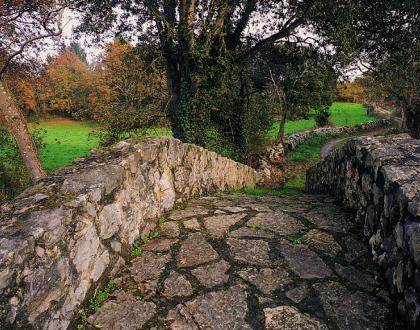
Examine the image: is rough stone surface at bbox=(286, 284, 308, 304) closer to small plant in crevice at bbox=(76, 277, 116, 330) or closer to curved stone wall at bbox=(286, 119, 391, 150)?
small plant in crevice at bbox=(76, 277, 116, 330)

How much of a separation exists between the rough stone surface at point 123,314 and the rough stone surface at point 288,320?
1.01 metres

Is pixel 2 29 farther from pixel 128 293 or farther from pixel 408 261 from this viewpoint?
pixel 408 261

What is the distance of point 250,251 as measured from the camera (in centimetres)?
398

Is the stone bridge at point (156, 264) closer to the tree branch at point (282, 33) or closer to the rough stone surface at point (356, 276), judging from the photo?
the rough stone surface at point (356, 276)

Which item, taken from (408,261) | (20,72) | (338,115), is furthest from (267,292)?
(338,115)

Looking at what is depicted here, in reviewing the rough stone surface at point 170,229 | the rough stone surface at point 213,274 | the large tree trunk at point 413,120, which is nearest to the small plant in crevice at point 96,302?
the rough stone surface at point 213,274

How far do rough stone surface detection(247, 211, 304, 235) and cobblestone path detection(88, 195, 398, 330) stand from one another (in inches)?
0.6

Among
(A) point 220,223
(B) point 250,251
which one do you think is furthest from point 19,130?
(B) point 250,251

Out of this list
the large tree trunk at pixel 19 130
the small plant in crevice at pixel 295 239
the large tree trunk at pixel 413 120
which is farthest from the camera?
the large tree trunk at pixel 413 120

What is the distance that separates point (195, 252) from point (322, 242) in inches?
62.9

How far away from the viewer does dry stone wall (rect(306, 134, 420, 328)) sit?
9.01 feet

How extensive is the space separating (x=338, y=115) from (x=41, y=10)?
4222cm

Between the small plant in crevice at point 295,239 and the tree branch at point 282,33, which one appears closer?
the small plant in crevice at point 295,239

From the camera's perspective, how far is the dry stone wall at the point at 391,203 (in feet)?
9.01
